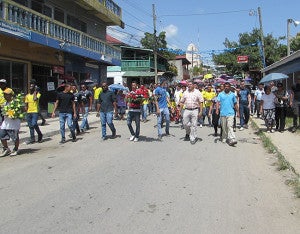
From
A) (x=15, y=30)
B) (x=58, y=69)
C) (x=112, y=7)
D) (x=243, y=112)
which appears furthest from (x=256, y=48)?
(x=15, y=30)

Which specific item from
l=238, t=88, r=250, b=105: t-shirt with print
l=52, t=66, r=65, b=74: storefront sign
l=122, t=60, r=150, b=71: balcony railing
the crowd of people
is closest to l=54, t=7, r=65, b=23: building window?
l=52, t=66, r=65, b=74: storefront sign

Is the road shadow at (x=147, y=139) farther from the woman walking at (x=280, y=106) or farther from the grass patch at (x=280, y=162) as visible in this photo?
the woman walking at (x=280, y=106)

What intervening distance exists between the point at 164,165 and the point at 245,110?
829 centimetres

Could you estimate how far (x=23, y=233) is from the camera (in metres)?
4.82

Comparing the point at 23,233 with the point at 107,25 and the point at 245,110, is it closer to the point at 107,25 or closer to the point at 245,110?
the point at 245,110

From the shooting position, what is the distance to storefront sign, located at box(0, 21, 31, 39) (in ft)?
49.7

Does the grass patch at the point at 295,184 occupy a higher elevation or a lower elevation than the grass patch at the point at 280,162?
lower

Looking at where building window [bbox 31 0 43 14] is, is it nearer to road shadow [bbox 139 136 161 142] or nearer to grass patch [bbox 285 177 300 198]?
road shadow [bbox 139 136 161 142]

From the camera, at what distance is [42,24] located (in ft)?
61.6

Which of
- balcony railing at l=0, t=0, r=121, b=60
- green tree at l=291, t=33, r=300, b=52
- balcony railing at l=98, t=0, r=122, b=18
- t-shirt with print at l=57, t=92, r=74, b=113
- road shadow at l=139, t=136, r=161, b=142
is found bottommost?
road shadow at l=139, t=136, r=161, b=142

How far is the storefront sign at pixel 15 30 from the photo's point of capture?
15149 mm

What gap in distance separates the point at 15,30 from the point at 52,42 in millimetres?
3417

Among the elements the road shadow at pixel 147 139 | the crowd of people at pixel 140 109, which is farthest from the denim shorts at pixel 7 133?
the road shadow at pixel 147 139

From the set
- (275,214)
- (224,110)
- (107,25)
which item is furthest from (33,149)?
(107,25)
